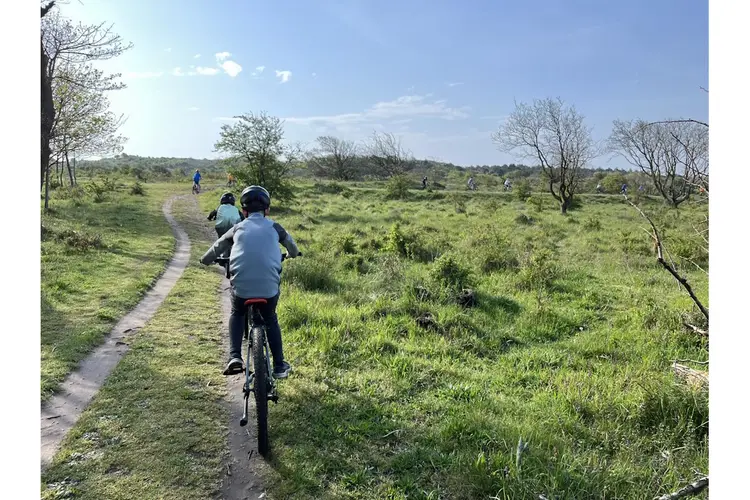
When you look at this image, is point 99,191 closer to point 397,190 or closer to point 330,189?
point 330,189

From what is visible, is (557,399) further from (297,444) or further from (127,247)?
(127,247)

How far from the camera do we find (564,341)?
658 cm

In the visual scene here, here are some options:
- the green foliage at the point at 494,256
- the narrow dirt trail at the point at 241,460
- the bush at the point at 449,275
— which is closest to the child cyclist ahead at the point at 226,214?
the narrow dirt trail at the point at 241,460

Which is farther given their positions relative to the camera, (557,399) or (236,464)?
(557,399)

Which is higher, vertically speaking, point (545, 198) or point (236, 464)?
point (545, 198)

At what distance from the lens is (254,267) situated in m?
3.88

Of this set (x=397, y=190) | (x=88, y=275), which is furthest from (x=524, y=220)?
(x=88, y=275)

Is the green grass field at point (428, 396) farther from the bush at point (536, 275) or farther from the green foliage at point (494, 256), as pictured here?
the green foliage at point (494, 256)

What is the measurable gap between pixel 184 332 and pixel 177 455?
3.22 meters

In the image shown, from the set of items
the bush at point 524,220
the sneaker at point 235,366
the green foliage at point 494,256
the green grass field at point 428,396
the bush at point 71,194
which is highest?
the bush at point 71,194

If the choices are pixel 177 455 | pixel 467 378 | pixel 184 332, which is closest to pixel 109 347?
pixel 184 332

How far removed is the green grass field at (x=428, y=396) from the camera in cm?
341

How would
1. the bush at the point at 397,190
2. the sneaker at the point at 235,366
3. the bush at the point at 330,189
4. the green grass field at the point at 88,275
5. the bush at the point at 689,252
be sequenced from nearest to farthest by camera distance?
the sneaker at the point at 235,366, the green grass field at the point at 88,275, the bush at the point at 689,252, the bush at the point at 397,190, the bush at the point at 330,189

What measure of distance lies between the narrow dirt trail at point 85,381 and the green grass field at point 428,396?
0.44 feet
